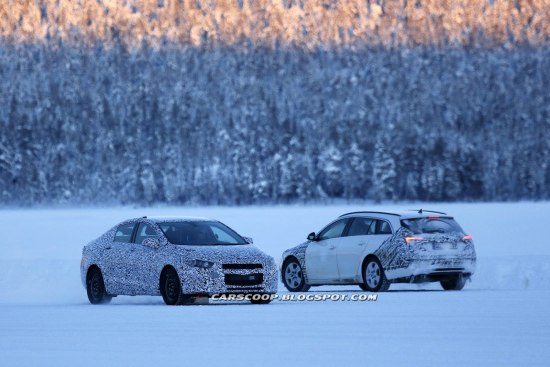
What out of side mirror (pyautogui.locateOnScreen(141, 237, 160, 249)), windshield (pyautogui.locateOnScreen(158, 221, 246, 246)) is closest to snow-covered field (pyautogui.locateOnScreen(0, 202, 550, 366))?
side mirror (pyautogui.locateOnScreen(141, 237, 160, 249))

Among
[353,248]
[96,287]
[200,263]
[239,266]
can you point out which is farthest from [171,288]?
[353,248]

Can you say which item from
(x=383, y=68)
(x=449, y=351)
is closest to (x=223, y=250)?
(x=449, y=351)

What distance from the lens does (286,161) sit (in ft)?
523

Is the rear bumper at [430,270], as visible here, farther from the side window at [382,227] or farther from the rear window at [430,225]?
the side window at [382,227]

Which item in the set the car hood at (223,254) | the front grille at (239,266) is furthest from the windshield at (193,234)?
the front grille at (239,266)

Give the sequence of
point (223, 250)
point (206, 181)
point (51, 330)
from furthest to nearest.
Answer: point (206, 181), point (223, 250), point (51, 330)

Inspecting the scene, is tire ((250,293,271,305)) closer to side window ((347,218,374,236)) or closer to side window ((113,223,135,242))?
side window ((113,223,135,242))

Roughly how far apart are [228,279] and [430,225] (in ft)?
15.1

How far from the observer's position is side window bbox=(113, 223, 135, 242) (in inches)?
798

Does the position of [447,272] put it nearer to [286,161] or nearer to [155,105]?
[286,161]

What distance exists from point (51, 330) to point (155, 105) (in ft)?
549

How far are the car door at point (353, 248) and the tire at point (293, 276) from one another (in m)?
1.14

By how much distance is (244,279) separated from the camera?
1883 centimetres

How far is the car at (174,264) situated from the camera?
731 inches
